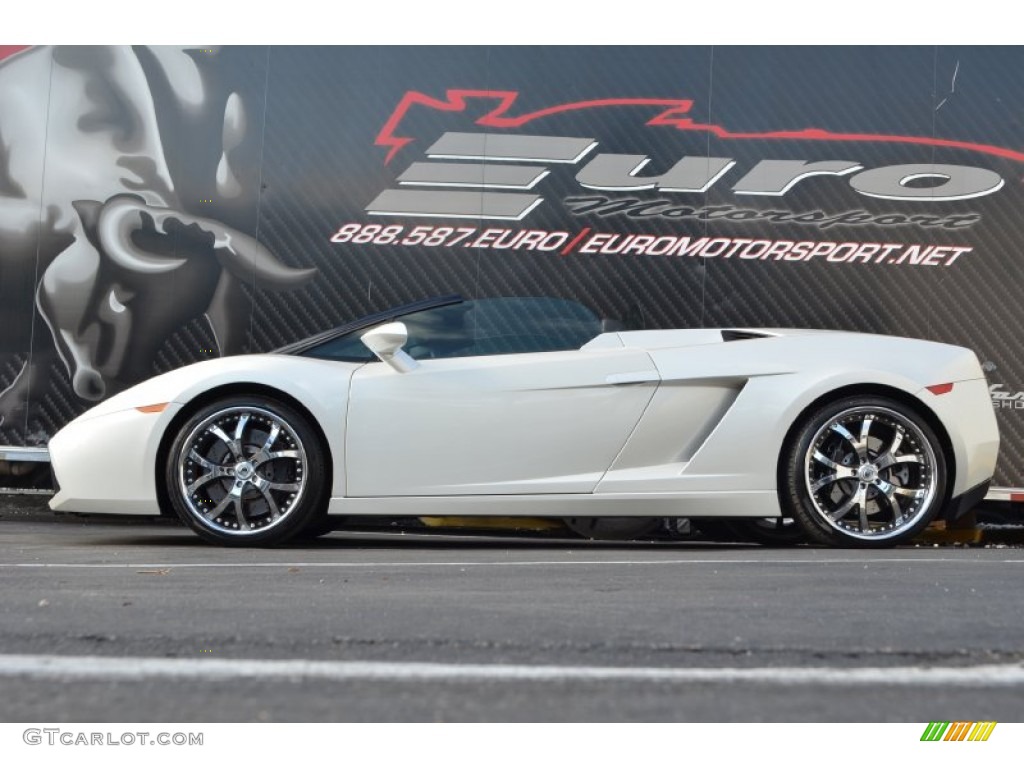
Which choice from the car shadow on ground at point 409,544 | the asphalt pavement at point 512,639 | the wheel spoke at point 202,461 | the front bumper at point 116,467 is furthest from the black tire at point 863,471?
the front bumper at point 116,467

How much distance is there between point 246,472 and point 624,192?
2633mm

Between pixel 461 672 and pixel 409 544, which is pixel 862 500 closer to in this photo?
pixel 409 544

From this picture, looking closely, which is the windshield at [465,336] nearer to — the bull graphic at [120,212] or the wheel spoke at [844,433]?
the wheel spoke at [844,433]

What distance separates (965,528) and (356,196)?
12.2 feet

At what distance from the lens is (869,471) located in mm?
5410

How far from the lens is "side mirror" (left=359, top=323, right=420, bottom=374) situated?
17.3 ft

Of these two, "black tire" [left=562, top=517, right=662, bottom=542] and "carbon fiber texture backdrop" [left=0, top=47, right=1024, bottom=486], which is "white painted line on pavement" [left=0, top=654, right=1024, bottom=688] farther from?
"carbon fiber texture backdrop" [left=0, top=47, right=1024, bottom=486]

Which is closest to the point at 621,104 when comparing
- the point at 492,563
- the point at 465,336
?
the point at 465,336

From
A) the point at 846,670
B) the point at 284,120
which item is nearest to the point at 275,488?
the point at 284,120

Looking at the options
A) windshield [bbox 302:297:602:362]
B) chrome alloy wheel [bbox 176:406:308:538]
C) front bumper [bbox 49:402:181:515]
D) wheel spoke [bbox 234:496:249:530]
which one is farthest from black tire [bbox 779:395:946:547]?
front bumper [bbox 49:402:181:515]

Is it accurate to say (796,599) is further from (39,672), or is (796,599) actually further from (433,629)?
(39,672)

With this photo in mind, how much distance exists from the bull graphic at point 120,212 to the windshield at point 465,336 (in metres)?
1.37

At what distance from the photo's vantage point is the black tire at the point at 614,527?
652 centimetres

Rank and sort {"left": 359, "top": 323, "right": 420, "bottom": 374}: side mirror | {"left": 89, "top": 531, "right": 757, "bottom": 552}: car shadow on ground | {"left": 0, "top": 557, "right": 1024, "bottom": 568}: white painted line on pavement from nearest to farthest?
1. {"left": 0, "top": 557, "right": 1024, "bottom": 568}: white painted line on pavement
2. {"left": 359, "top": 323, "right": 420, "bottom": 374}: side mirror
3. {"left": 89, "top": 531, "right": 757, "bottom": 552}: car shadow on ground
